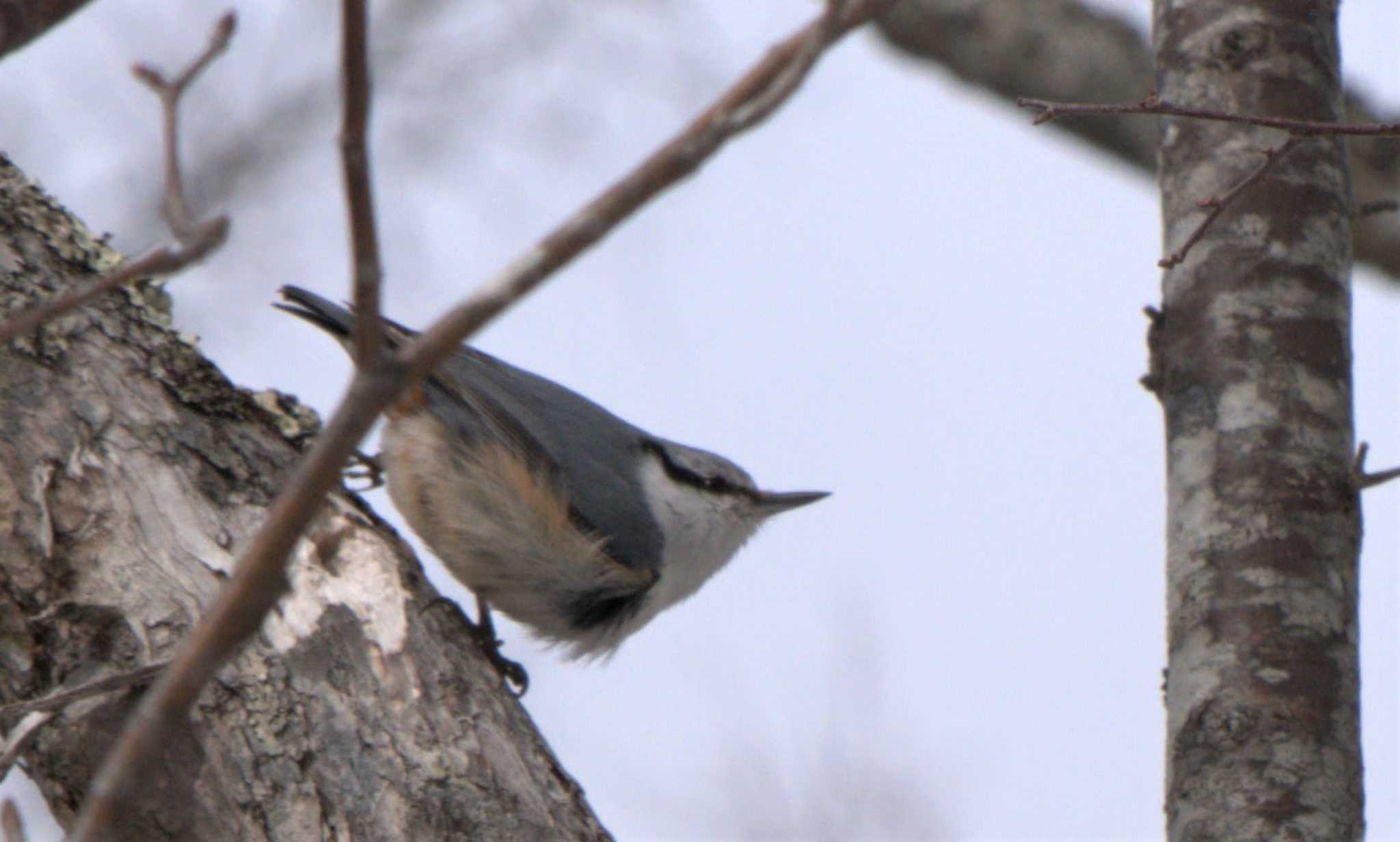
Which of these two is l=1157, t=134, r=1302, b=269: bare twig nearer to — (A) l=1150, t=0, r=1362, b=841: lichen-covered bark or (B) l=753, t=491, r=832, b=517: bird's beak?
(A) l=1150, t=0, r=1362, b=841: lichen-covered bark

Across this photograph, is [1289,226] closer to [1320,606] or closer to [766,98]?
[1320,606]

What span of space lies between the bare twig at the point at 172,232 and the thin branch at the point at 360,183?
4.1 inches

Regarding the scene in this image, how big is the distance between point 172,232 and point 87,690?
0.79 metres

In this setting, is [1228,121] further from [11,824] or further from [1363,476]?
[11,824]

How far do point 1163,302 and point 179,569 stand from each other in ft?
4.75

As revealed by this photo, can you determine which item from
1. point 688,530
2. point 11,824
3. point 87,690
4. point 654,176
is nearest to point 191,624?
point 87,690

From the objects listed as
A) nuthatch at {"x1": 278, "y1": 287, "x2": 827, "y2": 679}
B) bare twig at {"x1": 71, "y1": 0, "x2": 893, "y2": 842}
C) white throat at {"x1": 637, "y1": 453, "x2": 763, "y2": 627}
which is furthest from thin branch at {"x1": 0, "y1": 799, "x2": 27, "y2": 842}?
white throat at {"x1": 637, "y1": 453, "x2": 763, "y2": 627}

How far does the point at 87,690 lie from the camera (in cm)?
176

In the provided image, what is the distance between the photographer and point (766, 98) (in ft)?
3.52

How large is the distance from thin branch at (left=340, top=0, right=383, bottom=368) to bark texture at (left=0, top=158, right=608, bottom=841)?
968 mm

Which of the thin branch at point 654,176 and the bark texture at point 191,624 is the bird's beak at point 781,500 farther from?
the thin branch at point 654,176

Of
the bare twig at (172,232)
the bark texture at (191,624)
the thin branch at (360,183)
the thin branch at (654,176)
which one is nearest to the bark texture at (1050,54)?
the bark texture at (191,624)

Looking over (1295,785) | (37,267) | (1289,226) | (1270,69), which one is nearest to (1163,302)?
(1289,226)

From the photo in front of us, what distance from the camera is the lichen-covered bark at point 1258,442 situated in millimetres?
1986
